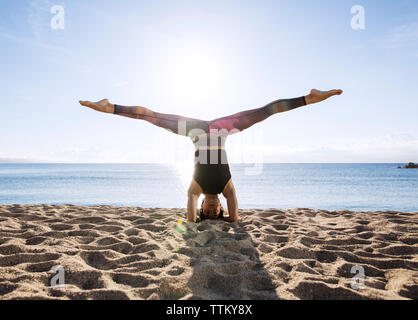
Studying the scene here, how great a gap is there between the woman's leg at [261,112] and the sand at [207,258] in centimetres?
163

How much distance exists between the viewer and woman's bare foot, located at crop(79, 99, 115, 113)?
3578mm

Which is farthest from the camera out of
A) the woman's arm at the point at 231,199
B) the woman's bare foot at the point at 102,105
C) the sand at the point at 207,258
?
the woman's arm at the point at 231,199

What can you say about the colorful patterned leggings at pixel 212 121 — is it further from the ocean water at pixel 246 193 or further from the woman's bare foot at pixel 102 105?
the ocean water at pixel 246 193

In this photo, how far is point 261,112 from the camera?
12.8 ft

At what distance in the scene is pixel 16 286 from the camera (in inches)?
82.0

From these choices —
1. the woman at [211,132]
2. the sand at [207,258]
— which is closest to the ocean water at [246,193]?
the woman at [211,132]

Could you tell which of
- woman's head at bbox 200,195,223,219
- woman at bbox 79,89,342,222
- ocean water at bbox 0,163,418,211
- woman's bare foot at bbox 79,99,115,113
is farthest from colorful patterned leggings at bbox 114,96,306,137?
ocean water at bbox 0,163,418,211

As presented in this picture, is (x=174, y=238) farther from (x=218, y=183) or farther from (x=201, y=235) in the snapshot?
(x=218, y=183)

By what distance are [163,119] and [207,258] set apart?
86.8 inches

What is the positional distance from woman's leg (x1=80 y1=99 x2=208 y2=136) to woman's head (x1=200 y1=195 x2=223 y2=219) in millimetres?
1213

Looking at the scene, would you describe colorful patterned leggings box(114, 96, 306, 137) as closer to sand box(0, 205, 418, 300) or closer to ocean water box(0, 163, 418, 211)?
sand box(0, 205, 418, 300)

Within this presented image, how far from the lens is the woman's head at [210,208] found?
4.49 metres

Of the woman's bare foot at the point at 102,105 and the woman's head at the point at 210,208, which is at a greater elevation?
the woman's bare foot at the point at 102,105

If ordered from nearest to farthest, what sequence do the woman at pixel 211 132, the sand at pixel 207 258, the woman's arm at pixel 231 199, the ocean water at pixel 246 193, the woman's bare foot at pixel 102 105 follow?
the sand at pixel 207 258 → the woman's bare foot at pixel 102 105 → the woman at pixel 211 132 → the woman's arm at pixel 231 199 → the ocean water at pixel 246 193
